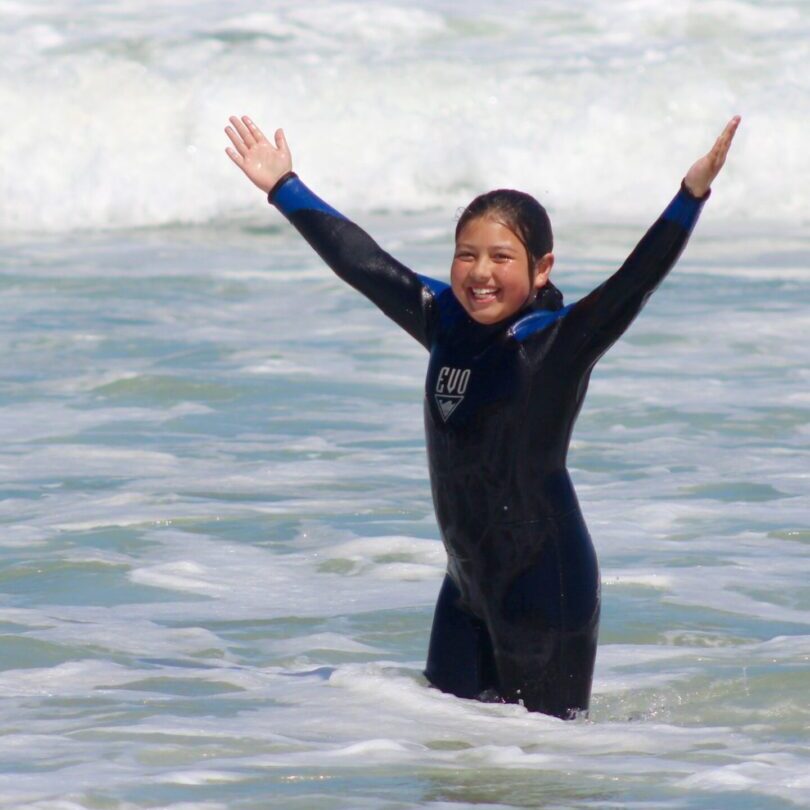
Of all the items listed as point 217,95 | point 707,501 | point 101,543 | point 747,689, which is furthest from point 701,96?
point 747,689

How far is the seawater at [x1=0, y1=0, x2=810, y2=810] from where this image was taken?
402 cm

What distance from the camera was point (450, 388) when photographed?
13.9ft

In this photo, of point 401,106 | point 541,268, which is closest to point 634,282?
point 541,268

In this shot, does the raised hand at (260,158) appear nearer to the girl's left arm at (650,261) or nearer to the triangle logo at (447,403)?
the triangle logo at (447,403)

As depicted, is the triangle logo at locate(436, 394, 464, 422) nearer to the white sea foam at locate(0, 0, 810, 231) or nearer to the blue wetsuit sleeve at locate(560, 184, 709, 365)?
the blue wetsuit sleeve at locate(560, 184, 709, 365)

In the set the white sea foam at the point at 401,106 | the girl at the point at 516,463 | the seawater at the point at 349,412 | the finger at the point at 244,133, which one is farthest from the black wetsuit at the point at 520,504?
the white sea foam at the point at 401,106

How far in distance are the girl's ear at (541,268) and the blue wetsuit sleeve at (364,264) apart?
288 mm

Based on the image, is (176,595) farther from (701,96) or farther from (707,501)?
(701,96)

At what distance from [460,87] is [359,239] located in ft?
41.5

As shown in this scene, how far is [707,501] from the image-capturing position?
6637mm

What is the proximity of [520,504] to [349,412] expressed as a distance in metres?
4.13

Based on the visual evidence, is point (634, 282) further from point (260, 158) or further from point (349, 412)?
point (349, 412)

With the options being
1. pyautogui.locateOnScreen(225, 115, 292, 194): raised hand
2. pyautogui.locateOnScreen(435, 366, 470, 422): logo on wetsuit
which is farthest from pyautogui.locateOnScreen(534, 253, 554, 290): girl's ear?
pyautogui.locateOnScreen(225, 115, 292, 194): raised hand

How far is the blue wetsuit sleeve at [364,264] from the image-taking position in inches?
175
